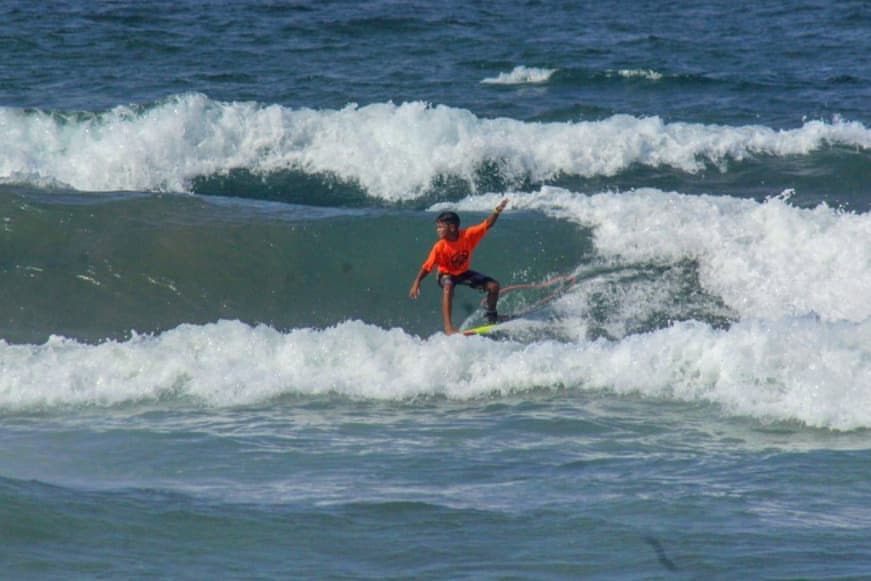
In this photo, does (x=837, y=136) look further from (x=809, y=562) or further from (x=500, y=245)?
(x=809, y=562)

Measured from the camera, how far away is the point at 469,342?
11.2 metres

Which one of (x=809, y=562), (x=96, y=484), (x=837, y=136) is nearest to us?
(x=809, y=562)

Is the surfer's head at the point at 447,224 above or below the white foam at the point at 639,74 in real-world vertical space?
below

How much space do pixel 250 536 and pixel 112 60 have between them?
54.6ft

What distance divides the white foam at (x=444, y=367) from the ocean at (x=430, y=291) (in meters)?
0.03

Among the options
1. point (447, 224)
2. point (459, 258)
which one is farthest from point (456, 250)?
point (447, 224)

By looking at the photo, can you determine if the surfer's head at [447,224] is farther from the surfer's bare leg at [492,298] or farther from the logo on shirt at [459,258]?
the surfer's bare leg at [492,298]

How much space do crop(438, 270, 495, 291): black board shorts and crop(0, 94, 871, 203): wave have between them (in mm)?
4505

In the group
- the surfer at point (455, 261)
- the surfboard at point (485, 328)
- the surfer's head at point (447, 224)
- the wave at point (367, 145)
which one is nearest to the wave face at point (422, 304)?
the surfboard at point (485, 328)

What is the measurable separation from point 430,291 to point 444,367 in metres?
2.87

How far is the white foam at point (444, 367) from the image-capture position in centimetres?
1034

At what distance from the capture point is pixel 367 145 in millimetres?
18109

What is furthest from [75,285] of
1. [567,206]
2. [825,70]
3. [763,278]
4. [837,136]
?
[825,70]

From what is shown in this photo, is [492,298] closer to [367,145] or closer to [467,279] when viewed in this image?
[467,279]
